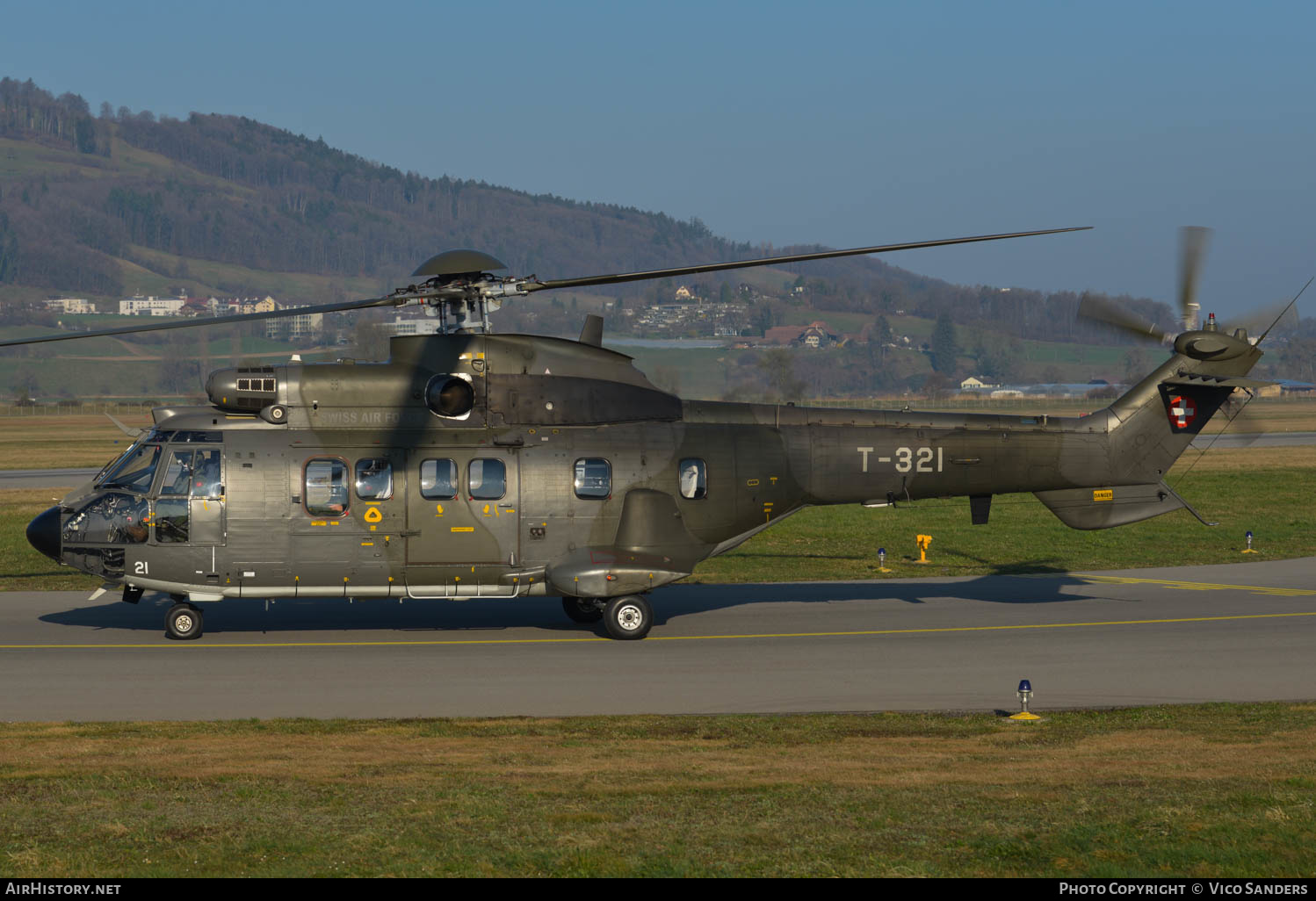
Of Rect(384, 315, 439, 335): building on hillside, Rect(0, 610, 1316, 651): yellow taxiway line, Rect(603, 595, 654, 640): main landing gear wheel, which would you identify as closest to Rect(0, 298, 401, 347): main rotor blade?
Rect(384, 315, 439, 335): building on hillside

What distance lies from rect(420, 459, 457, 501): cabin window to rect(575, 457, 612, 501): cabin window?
1848 millimetres

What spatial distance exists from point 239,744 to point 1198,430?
1600 centimetres

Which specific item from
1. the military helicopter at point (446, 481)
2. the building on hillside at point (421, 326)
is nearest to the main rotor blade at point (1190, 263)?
the military helicopter at point (446, 481)

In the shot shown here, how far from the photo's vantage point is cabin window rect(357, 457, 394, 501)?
18438mm

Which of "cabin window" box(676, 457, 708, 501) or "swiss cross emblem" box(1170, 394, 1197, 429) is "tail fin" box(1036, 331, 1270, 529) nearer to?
"swiss cross emblem" box(1170, 394, 1197, 429)

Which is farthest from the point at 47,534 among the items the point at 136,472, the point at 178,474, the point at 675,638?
the point at 675,638

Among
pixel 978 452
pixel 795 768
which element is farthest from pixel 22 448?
pixel 795 768

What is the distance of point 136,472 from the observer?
18.4 meters

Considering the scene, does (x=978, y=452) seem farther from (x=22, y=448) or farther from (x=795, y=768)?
(x=22, y=448)

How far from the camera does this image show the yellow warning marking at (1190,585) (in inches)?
898

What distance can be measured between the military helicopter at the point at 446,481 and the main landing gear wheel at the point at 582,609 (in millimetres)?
110

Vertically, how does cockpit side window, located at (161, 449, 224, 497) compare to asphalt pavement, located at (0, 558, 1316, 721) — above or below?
above

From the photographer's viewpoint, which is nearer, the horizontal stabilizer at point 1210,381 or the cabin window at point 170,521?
the cabin window at point 170,521

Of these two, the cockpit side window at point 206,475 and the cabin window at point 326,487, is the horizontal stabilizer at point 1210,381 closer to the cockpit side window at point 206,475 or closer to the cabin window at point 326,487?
the cabin window at point 326,487
